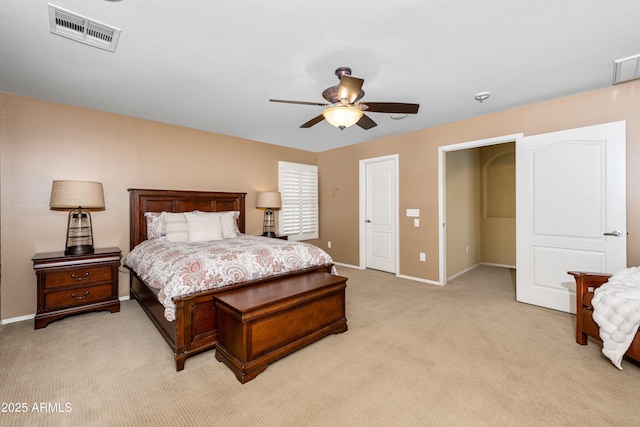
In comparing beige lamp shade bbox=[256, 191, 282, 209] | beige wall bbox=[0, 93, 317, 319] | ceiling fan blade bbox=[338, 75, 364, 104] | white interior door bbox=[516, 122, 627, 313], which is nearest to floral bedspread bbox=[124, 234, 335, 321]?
beige wall bbox=[0, 93, 317, 319]

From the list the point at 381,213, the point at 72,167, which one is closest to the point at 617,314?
the point at 381,213

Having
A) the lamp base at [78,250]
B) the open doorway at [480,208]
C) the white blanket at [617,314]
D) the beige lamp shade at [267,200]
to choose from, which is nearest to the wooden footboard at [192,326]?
the lamp base at [78,250]

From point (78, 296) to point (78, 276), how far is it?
223mm

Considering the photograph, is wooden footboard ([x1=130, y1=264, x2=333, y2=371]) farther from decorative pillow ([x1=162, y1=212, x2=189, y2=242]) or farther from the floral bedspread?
decorative pillow ([x1=162, y1=212, x2=189, y2=242])

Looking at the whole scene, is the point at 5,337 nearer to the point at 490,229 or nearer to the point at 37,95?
the point at 37,95

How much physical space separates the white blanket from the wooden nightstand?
15.5ft

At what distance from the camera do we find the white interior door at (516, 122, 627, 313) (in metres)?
2.85

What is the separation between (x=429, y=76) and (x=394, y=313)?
2.56m

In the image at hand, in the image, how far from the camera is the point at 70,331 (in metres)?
2.79

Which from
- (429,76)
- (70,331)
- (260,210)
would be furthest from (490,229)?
(70,331)

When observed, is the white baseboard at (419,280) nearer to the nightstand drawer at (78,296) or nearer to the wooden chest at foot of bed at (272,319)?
the wooden chest at foot of bed at (272,319)

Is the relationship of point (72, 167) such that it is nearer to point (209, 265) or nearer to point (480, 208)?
point (209, 265)

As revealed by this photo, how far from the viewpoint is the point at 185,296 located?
2141 mm

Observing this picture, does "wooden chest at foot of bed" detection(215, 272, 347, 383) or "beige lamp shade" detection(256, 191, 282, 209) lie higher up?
"beige lamp shade" detection(256, 191, 282, 209)
